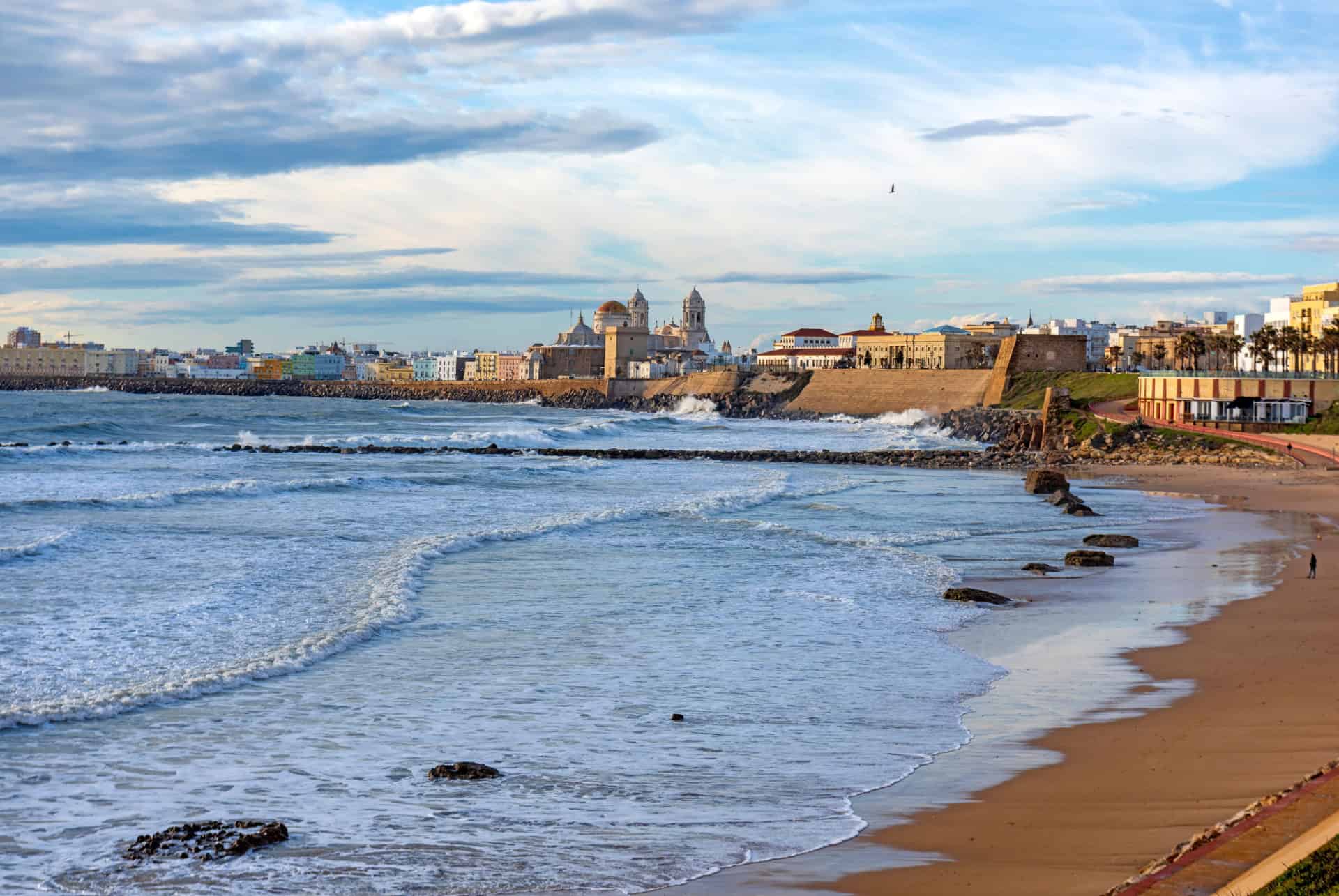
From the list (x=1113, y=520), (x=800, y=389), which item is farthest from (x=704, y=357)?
(x=1113, y=520)

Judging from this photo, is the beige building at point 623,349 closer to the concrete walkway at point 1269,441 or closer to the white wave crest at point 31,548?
the concrete walkway at point 1269,441

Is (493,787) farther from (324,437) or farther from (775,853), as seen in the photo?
(324,437)

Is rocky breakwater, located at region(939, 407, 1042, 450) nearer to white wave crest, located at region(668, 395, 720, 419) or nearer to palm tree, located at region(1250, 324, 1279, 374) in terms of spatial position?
palm tree, located at region(1250, 324, 1279, 374)

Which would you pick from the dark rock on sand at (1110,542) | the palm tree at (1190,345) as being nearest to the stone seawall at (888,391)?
the palm tree at (1190,345)

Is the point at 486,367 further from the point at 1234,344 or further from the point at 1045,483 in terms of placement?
the point at 1045,483

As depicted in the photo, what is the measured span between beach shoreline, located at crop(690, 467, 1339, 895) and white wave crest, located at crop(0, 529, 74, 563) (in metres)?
13.3

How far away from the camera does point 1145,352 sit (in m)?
129

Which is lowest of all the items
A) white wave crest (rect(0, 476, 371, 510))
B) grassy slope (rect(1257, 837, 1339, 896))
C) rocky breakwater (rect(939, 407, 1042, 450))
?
white wave crest (rect(0, 476, 371, 510))

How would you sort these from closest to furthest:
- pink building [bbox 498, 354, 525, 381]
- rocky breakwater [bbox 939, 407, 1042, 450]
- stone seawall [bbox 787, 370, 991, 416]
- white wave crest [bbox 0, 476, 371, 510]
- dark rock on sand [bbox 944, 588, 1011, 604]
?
1. dark rock on sand [bbox 944, 588, 1011, 604]
2. white wave crest [bbox 0, 476, 371, 510]
3. rocky breakwater [bbox 939, 407, 1042, 450]
4. stone seawall [bbox 787, 370, 991, 416]
5. pink building [bbox 498, 354, 525, 381]

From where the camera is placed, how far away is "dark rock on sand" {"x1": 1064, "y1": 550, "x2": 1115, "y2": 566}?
20.7m

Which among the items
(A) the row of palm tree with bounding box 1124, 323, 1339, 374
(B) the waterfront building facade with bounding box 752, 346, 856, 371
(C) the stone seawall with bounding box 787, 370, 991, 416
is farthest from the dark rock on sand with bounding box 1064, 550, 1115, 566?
(B) the waterfront building facade with bounding box 752, 346, 856, 371

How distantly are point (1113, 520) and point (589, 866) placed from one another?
22.6 meters

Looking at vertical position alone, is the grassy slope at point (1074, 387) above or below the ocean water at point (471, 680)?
above

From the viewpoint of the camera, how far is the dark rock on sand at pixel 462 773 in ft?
30.0
